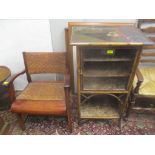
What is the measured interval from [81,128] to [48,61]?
902 millimetres

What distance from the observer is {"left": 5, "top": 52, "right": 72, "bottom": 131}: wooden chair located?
1.43 meters

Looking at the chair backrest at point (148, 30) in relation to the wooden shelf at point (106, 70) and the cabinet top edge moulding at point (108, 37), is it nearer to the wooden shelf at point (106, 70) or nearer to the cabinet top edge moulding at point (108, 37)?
the cabinet top edge moulding at point (108, 37)

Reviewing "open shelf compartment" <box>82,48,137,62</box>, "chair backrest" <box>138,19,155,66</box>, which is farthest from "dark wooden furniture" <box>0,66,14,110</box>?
"chair backrest" <box>138,19,155,66</box>

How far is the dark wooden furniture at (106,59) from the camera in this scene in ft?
3.74

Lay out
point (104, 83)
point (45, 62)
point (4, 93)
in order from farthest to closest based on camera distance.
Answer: point (4, 93)
point (45, 62)
point (104, 83)

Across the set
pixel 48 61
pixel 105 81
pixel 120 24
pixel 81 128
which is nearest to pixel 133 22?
pixel 120 24

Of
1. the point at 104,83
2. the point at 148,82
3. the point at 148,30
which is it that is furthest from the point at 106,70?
the point at 148,30

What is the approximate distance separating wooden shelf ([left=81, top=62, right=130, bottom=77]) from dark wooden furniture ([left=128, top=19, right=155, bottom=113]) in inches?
6.5

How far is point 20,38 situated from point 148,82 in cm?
160

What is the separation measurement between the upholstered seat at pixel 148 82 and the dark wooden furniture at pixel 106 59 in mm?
195

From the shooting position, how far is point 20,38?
5.83 feet

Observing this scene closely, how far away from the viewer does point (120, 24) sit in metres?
1.59

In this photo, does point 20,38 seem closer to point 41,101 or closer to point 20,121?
point 41,101

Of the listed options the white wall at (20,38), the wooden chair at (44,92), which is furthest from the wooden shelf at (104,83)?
the white wall at (20,38)
